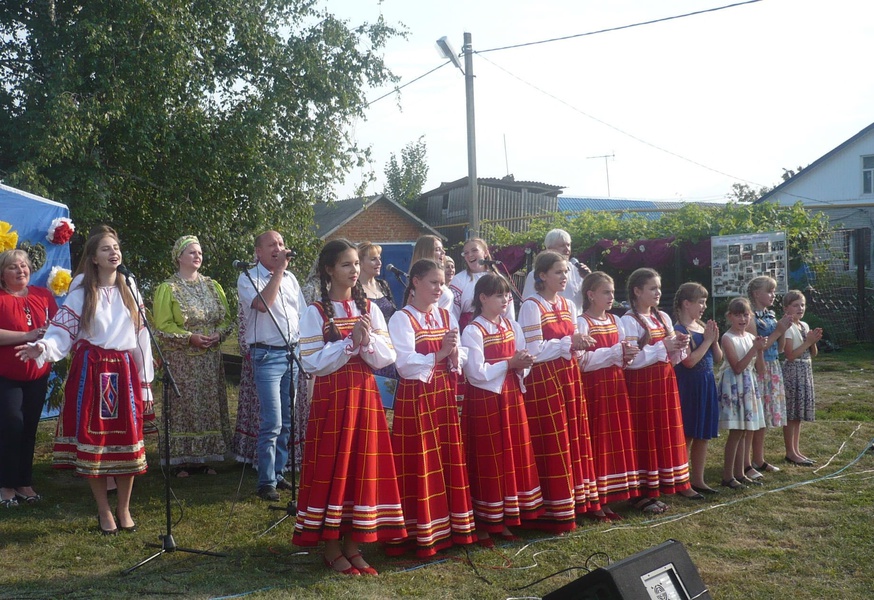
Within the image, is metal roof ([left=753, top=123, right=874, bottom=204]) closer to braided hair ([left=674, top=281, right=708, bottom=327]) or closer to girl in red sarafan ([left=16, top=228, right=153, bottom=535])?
braided hair ([left=674, top=281, right=708, bottom=327])

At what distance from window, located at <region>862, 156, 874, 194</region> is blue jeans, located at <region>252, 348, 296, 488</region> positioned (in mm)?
28382

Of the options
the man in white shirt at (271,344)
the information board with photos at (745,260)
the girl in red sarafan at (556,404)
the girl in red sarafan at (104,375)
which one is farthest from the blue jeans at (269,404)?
the information board with photos at (745,260)

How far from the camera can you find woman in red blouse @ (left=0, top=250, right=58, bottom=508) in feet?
18.3

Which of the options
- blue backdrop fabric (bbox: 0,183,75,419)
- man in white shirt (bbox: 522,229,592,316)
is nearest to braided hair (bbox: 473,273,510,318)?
man in white shirt (bbox: 522,229,592,316)

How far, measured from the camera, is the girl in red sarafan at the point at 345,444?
4129 millimetres

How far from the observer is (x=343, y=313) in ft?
14.2

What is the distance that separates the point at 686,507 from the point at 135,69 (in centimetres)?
793

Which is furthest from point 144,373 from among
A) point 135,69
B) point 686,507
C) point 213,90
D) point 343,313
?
point 213,90

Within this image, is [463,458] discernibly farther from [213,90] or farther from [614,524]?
[213,90]

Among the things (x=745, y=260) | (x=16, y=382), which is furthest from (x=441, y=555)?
(x=745, y=260)

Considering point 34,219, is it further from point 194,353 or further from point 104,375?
point 104,375

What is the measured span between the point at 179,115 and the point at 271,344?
5.60m

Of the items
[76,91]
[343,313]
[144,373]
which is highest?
[76,91]

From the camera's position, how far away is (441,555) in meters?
4.46
